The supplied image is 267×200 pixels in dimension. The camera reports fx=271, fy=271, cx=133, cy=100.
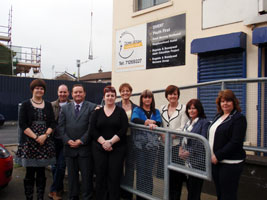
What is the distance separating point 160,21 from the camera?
288 inches

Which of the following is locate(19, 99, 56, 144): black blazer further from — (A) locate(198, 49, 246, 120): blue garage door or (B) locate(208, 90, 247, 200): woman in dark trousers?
(A) locate(198, 49, 246, 120): blue garage door

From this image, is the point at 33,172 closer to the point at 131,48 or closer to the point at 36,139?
the point at 36,139

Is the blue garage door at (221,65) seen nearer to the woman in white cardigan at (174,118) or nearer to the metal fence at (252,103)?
the metal fence at (252,103)

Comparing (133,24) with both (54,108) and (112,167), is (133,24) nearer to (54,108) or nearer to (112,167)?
(54,108)

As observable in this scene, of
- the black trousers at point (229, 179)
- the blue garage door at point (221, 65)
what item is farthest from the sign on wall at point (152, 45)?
the black trousers at point (229, 179)

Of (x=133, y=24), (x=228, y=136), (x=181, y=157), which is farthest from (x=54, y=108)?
(x=133, y=24)

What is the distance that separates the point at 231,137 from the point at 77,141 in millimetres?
1986

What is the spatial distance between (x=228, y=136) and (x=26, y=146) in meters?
2.63

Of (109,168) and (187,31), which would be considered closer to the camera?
(109,168)

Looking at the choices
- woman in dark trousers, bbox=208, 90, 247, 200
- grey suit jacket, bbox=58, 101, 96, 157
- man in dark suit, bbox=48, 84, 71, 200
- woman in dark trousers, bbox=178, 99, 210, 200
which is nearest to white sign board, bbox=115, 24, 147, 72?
man in dark suit, bbox=48, 84, 71, 200

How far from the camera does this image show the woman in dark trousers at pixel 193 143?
9.27 ft

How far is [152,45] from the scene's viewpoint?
750cm

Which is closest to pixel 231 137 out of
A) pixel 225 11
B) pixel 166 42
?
pixel 225 11

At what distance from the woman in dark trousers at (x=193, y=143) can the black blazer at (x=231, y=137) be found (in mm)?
225
